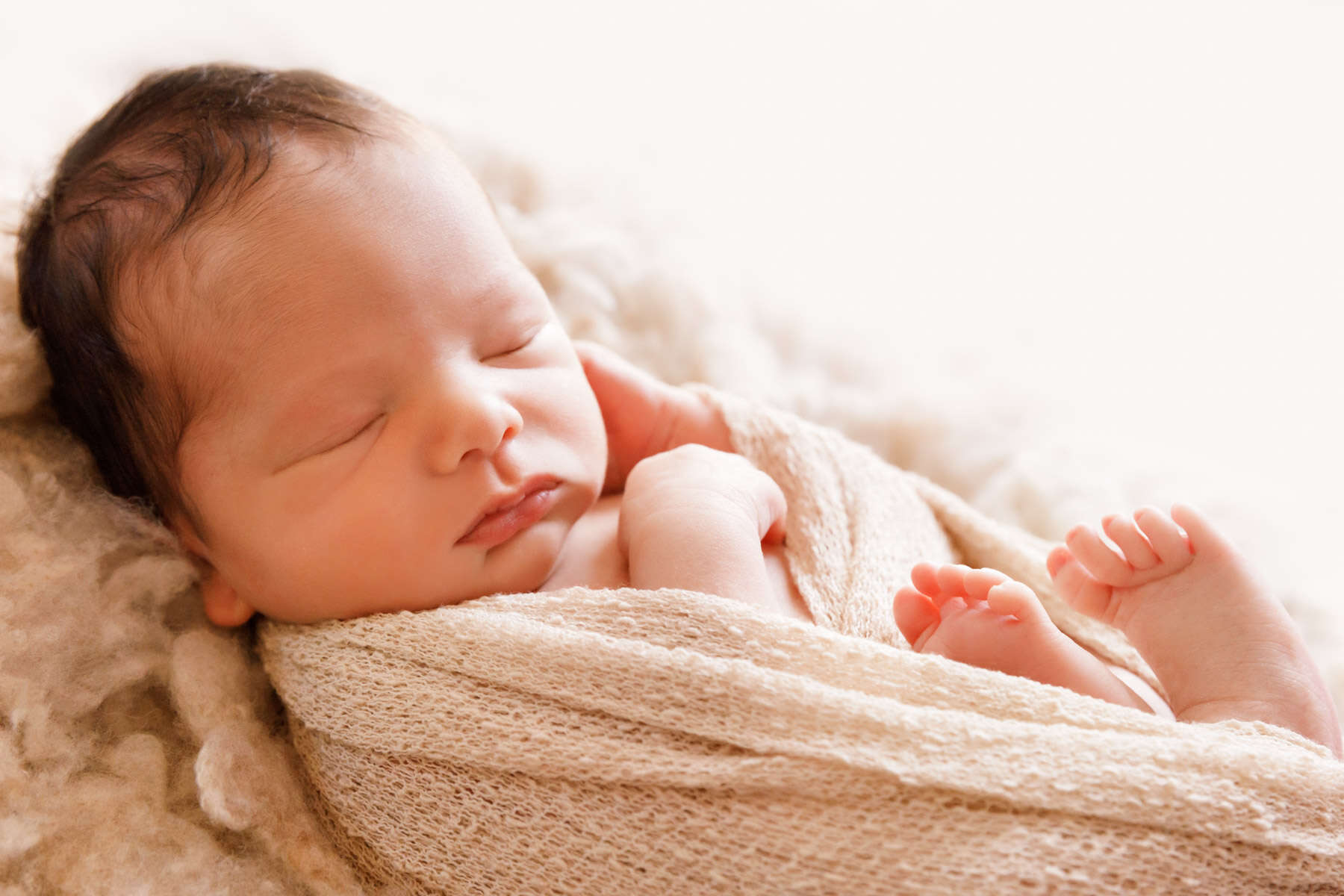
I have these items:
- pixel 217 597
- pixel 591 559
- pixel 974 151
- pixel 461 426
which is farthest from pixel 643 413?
pixel 974 151

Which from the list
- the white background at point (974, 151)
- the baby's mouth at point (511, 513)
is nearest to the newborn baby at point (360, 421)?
the baby's mouth at point (511, 513)

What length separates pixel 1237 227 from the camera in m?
1.76

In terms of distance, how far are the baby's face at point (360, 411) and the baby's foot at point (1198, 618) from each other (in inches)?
21.5

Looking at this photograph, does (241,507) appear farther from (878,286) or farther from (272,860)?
(878,286)

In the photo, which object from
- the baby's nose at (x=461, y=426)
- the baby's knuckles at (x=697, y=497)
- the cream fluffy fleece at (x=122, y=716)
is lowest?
the cream fluffy fleece at (x=122, y=716)

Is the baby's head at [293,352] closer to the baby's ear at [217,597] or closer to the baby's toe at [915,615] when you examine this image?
the baby's ear at [217,597]

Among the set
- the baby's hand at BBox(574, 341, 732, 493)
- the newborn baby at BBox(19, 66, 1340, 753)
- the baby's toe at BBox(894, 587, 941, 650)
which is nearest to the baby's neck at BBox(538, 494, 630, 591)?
the newborn baby at BBox(19, 66, 1340, 753)

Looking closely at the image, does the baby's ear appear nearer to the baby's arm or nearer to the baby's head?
the baby's head

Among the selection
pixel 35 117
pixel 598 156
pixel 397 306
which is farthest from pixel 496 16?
pixel 397 306

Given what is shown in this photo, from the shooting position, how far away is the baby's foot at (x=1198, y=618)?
3.14 feet

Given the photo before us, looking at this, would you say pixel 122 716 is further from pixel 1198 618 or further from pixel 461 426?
pixel 1198 618

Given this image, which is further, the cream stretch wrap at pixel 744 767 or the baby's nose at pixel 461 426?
the baby's nose at pixel 461 426

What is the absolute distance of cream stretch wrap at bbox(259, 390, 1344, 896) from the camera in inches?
31.8

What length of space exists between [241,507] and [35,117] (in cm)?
63
